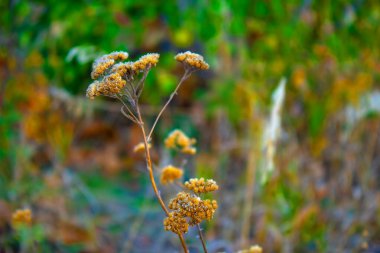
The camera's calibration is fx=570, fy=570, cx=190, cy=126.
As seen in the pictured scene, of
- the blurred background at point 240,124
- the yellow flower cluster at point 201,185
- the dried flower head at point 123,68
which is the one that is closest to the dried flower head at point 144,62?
the dried flower head at point 123,68

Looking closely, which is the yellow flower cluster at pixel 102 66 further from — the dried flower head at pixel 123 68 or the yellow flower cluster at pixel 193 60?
the yellow flower cluster at pixel 193 60

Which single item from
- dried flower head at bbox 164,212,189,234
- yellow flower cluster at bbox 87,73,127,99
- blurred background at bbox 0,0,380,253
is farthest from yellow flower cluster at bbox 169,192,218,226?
blurred background at bbox 0,0,380,253

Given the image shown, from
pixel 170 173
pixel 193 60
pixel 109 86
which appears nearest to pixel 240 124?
pixel 170 173

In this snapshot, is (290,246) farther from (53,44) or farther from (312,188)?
(53,44)

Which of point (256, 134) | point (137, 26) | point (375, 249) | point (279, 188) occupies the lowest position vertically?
point (375, 249)

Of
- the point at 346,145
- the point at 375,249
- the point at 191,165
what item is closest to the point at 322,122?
the point at 346,145

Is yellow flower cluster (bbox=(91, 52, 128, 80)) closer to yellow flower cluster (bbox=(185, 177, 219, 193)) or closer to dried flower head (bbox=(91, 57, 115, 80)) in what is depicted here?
dried flower head (bbox=(91, 57, 115, 80))
